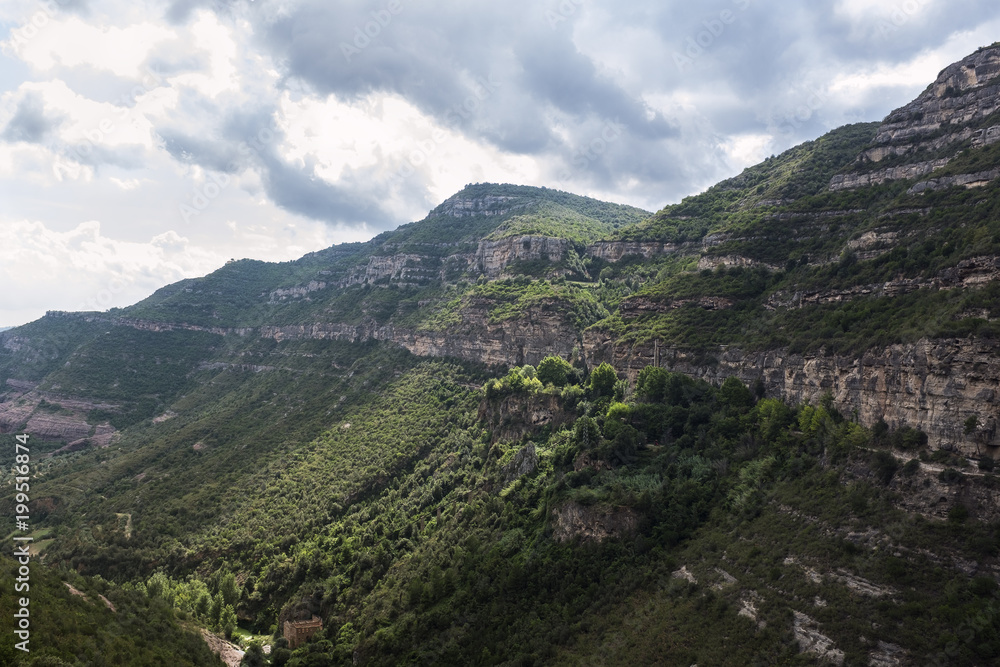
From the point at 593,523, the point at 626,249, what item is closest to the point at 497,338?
the point at 626,249

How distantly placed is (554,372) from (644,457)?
1100 inches

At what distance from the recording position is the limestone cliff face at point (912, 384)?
2911 centimetres

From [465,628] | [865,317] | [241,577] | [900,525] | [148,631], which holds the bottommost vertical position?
[241,577]

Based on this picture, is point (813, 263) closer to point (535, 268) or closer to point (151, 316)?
point (535, 268)

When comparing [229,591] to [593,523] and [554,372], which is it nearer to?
[593,523]

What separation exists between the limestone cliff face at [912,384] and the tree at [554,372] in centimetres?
3127

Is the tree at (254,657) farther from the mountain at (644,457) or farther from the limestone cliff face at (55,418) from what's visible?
the limestone cliff face at (55,418)

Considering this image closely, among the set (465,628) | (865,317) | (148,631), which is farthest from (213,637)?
(865,317)

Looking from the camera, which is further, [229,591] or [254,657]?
[229,591]

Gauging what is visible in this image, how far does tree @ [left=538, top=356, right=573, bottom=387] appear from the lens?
3086 inches

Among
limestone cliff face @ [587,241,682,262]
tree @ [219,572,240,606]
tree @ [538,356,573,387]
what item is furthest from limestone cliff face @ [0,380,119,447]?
limestone cliff face @ [587,241,682,262]

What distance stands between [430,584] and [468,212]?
16103 centimetres

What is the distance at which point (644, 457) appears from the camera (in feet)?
174

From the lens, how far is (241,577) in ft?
212
